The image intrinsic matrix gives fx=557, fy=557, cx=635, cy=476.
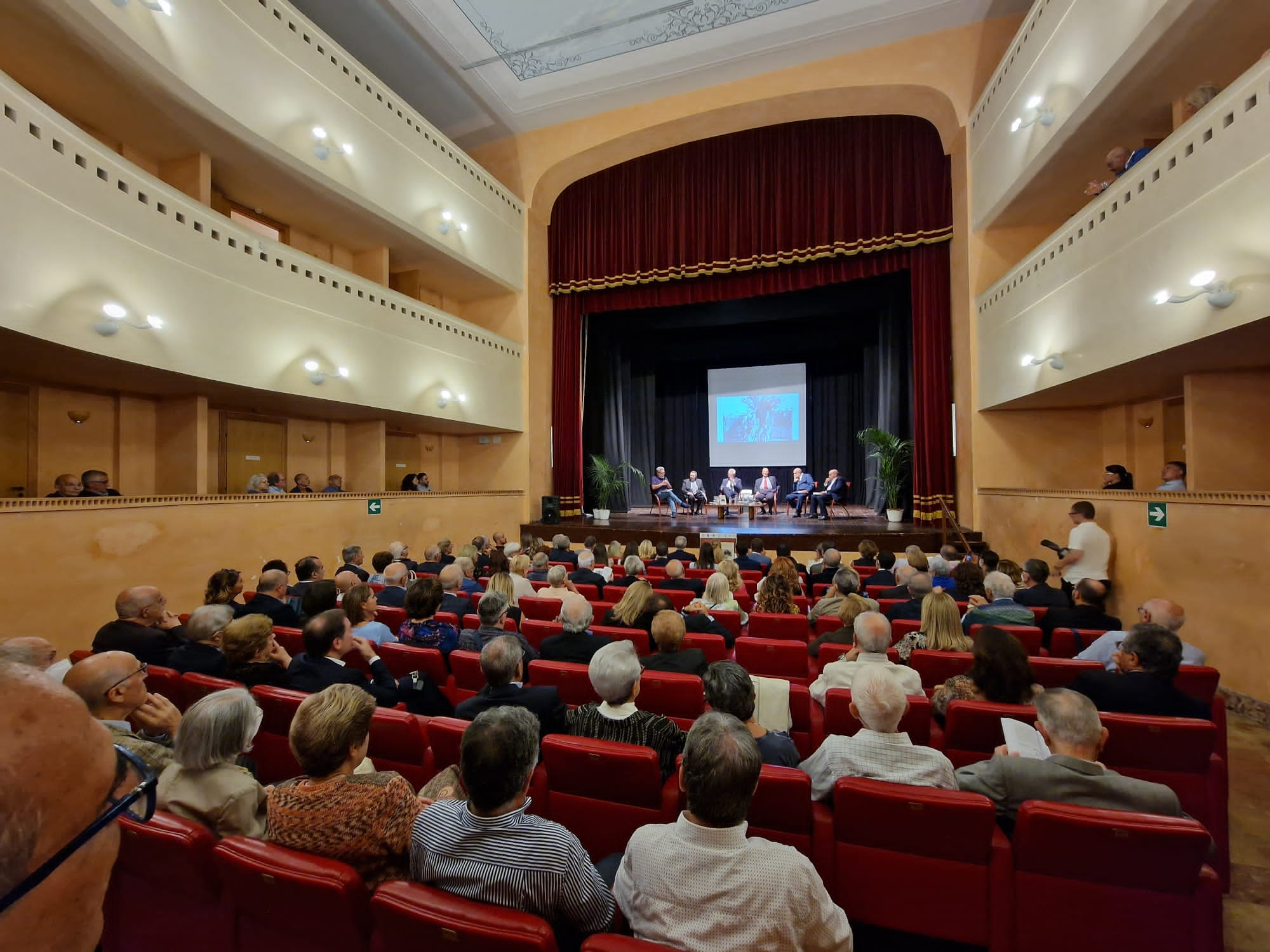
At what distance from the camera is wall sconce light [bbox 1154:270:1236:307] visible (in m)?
3.59

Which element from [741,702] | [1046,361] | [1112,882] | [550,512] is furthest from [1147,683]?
[550,512]


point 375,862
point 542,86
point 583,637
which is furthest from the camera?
point 542,86

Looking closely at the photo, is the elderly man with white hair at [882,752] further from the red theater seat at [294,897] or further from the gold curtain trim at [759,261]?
the gold curtain trim at [759,261]

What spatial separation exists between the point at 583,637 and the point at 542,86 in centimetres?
981

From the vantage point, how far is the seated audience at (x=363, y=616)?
3.13 meters

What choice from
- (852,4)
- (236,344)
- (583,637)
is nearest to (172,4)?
(236,344)

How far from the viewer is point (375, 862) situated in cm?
126

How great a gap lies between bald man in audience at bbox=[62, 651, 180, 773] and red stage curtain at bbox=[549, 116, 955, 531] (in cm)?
907

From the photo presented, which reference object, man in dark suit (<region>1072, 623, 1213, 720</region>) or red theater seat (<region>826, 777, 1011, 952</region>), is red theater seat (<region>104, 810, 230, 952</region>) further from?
man in dark suit (<region>1072, 623, 1213, 720</region>)

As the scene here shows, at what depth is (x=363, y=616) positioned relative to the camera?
10.4 ft

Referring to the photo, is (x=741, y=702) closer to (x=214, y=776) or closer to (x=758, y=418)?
(x=214, y=776)

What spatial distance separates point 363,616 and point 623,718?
6.37 ft

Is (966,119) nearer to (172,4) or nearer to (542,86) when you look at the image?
(542,86)

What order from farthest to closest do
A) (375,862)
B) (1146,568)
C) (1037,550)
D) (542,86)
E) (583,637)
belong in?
(542,86)
(1037,550)
(1146,568)
(583,637)
(375,862)
